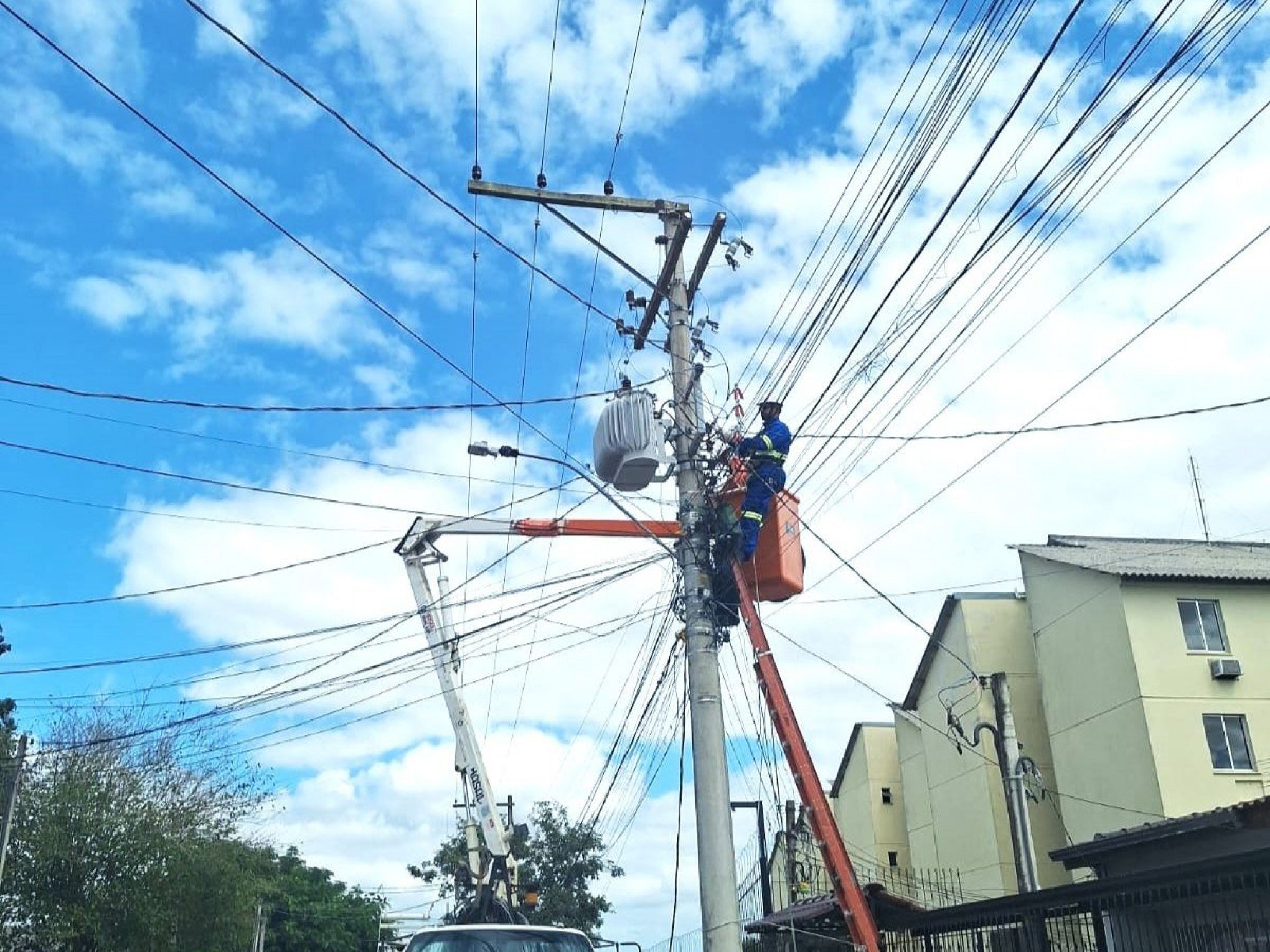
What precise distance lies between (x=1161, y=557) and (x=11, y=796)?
969 inches

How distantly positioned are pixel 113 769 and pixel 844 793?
22.6m

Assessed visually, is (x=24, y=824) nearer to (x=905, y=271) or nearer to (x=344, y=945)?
(x=905, y=271)

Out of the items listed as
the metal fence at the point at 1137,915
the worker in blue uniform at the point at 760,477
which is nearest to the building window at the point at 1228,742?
the metal fence at the point at 1137,915

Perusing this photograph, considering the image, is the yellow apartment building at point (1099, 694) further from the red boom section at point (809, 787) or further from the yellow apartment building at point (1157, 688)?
the red boom section at point (809, 787)

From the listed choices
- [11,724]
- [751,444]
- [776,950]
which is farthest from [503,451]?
[11,724]

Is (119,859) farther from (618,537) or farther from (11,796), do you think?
(618,537)

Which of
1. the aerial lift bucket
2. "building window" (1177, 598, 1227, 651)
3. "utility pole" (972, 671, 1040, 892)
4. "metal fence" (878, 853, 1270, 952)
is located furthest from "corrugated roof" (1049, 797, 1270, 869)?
"building window" (1177, 598, 1227, 651)

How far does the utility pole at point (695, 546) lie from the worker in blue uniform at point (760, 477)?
1.95ft

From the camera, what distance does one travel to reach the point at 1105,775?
2464 cm

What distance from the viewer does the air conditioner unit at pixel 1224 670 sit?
78.2 feet

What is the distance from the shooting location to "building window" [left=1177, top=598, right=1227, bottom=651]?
24312 mm

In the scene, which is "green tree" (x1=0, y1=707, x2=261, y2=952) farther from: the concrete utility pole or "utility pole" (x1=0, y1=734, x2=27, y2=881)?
the concrete utility pole

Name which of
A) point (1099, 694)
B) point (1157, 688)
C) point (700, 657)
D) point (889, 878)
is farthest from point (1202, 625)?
point (700, 657)

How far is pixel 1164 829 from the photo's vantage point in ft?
48.4
